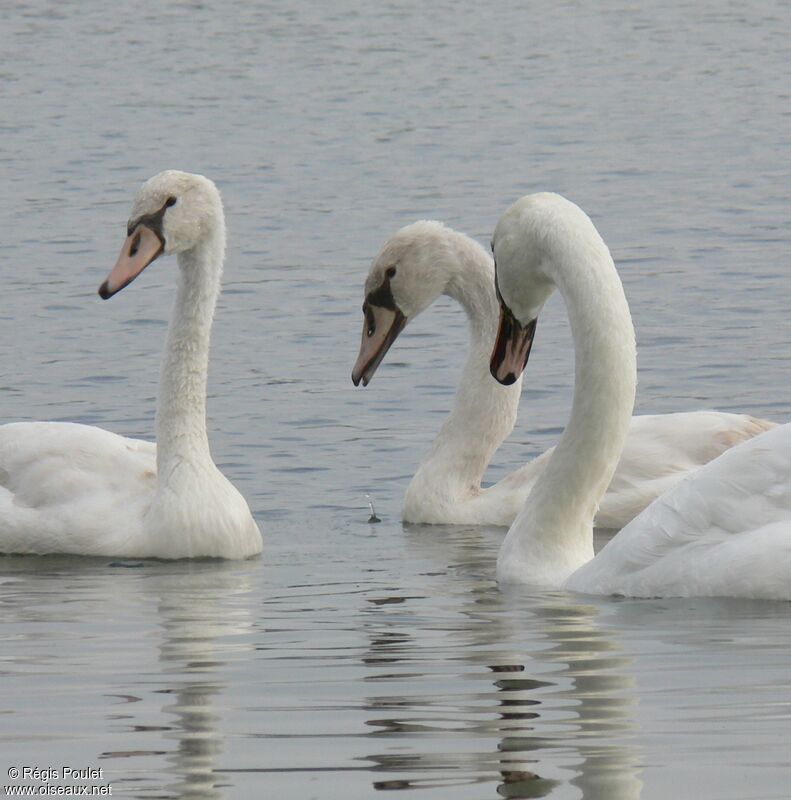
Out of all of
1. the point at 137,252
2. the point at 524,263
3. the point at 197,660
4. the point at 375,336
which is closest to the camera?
the point at 197,660

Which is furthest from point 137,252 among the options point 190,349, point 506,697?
point 506,697

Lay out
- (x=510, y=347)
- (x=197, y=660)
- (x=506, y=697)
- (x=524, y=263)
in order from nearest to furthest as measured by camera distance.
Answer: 1. (x=506, y=697)
2. (x=197, y=660)
3. (x=524, y=263)
4. (x=510, y=347)

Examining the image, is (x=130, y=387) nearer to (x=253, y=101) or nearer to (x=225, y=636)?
(x=225, y=636)

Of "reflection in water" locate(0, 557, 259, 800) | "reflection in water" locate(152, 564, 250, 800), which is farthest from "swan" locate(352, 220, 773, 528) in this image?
"reflection in water" locate(152, 564, 250, 800)

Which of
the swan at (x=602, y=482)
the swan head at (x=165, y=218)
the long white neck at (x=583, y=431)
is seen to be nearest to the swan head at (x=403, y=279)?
the swan head at (x=165, y=218)

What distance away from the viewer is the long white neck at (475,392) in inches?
453

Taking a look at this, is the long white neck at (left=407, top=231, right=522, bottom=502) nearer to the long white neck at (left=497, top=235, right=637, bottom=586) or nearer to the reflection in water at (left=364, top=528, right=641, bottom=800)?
the long white neck at (left=497, top=235, right=637, bottom=586)

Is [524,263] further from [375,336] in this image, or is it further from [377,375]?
[377,375]

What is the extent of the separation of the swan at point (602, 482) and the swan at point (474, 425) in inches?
74.5

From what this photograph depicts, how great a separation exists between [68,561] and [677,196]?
1118 cm

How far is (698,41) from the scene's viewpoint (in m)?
32.6

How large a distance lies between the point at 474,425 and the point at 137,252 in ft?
7.50

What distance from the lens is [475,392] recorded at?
11758 millimetres

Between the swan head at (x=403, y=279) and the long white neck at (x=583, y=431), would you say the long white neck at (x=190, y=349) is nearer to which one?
the swan head at (x=403, y=279)
